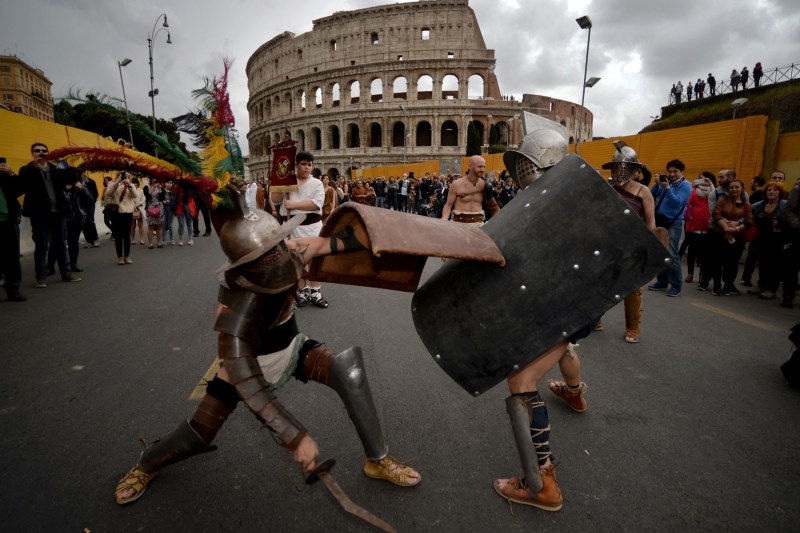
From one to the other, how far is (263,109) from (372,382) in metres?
64.6

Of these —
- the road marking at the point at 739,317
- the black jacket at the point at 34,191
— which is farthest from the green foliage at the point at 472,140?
the black jacket at the point at 34,191

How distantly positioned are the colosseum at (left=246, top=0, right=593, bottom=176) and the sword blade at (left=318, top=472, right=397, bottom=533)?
4540 cm

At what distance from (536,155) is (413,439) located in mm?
1920

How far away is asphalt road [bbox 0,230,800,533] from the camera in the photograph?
6.35 feet

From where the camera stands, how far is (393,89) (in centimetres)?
4794

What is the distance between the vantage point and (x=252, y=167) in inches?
2308

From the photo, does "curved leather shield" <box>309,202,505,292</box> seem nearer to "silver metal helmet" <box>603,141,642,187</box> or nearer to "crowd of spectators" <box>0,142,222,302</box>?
"silver metal helmet" <box>603,141,642,187</box>

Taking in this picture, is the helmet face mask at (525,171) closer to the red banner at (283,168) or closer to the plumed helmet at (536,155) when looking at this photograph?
the plumed helmet at (536,155)

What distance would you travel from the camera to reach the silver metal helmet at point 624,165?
3.89m

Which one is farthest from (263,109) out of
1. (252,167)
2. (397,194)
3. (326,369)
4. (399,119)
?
(326,369)

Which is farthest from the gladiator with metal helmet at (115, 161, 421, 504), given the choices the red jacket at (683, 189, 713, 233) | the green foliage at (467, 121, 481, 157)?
the green foliage at (467, 121, 481, 157)

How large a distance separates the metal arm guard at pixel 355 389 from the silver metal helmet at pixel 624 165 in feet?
10.9

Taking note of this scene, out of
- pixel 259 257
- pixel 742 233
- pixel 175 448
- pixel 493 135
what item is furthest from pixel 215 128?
pixel 493 135

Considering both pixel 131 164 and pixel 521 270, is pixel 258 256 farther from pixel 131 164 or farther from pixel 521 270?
pixel 521 270
